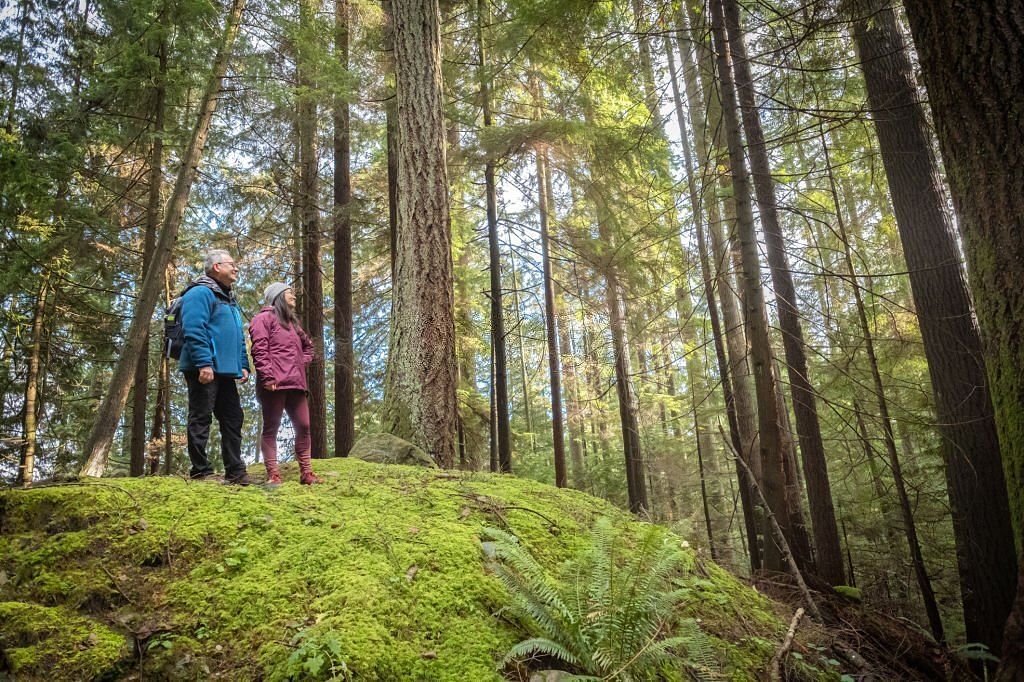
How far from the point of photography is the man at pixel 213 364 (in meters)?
4.32

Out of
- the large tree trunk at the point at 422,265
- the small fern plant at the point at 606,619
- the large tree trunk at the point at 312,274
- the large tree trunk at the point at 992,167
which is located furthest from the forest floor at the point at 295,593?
the large tree trunk at the point at 312,274

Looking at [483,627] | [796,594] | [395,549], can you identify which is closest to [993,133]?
[483,627]

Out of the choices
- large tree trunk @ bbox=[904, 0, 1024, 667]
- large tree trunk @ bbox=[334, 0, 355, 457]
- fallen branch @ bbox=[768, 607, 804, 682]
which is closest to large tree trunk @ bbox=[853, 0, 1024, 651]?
large tree trunk @ bbox=[904, 0, 1024, 667]

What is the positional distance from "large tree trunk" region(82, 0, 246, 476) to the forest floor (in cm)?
414

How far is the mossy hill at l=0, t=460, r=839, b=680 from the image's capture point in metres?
2.12

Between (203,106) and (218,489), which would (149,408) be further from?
(218,489)

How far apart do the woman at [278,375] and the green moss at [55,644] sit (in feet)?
6.76

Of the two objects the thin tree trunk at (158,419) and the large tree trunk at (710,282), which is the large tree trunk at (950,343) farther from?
the thin tree trunk at (158,419)

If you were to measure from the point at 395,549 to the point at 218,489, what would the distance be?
164 centimetres

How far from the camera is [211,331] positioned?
4453 mm

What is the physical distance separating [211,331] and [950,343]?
8.00 metres

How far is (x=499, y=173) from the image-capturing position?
38.0 feet

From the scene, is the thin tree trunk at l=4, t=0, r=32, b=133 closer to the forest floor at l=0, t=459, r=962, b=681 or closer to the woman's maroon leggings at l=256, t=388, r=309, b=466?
the woman's maroon leggings at l=256, t=388, r=309, b=466

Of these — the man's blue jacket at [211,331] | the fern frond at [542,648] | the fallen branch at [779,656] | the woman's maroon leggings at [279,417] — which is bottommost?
the fallen branch at [779,656]
